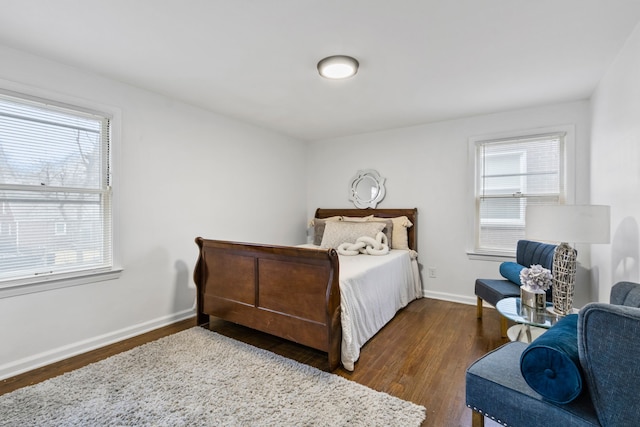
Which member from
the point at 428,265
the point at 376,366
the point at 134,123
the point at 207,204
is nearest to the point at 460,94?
the point at 428,265

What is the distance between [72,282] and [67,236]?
37 cm

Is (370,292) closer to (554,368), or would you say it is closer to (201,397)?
(201,397)

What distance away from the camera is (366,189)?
4406 mm

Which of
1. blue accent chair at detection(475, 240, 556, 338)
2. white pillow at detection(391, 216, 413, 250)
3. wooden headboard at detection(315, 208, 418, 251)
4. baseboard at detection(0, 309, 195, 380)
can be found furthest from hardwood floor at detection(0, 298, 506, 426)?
wooden headboard at detection(315, 208, 418, 251)

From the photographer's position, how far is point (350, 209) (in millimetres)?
4508

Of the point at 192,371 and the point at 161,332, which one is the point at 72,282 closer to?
the point at 161,332

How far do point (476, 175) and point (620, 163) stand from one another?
5.08 feet

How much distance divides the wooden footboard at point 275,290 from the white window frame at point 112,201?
0.70 metres

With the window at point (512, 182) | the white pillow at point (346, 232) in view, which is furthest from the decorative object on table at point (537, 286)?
the white pillow at point (346, 232)

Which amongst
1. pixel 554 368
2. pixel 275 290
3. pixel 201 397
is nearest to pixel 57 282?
pixel 201 397

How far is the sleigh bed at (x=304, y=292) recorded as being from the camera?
2.15 meters

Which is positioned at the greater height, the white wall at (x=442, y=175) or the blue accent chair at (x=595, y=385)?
the white wall at (x=442, y=175)

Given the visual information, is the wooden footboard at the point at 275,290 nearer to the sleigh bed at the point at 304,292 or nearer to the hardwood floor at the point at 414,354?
the sleigh bed at the point at 304,292

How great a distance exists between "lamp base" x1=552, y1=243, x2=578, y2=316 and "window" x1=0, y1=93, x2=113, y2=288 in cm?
353
